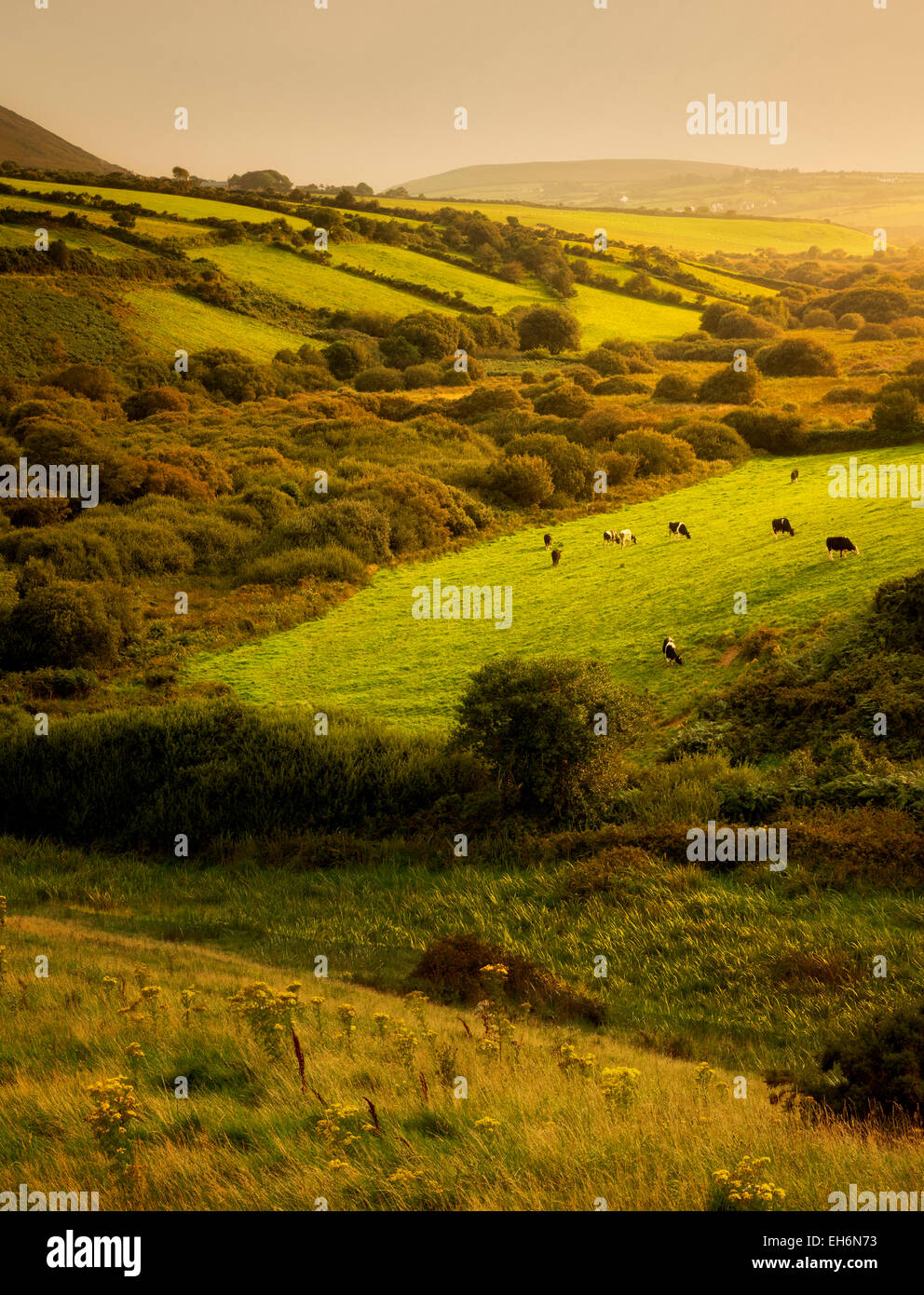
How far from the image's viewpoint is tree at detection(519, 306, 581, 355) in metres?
102

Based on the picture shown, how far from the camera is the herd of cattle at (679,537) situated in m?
24.5

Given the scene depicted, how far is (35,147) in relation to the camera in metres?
176

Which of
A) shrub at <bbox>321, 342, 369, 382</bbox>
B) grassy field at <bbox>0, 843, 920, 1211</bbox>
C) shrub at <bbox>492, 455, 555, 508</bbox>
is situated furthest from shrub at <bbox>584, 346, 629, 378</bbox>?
grassy field at <bbox>0, 843, 920, 1211</bbox>

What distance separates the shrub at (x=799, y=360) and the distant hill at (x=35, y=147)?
130 meters

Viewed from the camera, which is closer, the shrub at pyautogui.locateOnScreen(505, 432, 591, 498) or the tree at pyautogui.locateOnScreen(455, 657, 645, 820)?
the tree at pyautogui.locateOnScreen(455, 657, 645, 820)

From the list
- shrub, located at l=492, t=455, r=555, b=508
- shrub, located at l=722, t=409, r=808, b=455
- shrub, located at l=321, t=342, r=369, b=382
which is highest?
shrub, located at l=321, t=342, r=369, b=382

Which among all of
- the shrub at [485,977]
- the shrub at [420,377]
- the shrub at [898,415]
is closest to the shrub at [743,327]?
the shrub at [420,377]

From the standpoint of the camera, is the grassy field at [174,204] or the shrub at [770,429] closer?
the shrub at [770,429]

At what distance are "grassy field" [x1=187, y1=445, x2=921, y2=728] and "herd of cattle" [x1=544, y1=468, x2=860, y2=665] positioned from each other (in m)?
0.32

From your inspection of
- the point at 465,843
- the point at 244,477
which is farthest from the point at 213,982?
the point at 244,477

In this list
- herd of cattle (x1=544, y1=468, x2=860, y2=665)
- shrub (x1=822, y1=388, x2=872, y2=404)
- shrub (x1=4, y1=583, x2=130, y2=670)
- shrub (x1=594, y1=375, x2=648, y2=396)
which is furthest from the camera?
shrub (x1=594, y1=375, x2=648, y2=396)

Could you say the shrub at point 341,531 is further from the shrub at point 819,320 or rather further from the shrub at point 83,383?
the shrub at point 819,320

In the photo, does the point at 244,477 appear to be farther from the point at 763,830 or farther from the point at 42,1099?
the point at 42,1099

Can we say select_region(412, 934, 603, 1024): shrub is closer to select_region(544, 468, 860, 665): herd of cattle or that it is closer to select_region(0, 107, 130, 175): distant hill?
select_region(544, 468, 860, 665): herd of cattle
